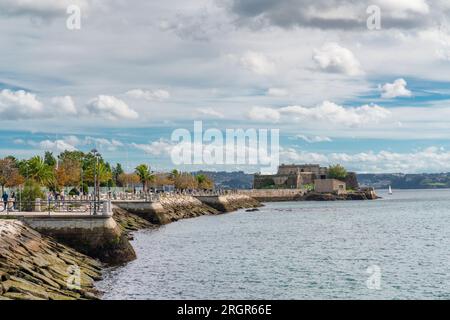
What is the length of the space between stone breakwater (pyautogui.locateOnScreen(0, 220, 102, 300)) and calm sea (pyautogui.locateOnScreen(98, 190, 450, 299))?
67.0 inches

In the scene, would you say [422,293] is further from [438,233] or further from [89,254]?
[438,233]

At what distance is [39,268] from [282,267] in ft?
69.8

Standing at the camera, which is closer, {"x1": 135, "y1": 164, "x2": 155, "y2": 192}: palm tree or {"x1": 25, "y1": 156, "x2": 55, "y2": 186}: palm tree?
{"x1": 25, "y1": 156, "x2": 55, "y2": 186}: palm tree

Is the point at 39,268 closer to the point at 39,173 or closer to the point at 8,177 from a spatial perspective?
the point at 8,177

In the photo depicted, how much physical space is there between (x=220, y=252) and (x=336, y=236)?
24.5 m

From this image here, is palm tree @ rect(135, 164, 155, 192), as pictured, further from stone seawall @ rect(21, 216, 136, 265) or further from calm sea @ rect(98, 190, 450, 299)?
stone seawall @ rect(21, 216, 136, 265)

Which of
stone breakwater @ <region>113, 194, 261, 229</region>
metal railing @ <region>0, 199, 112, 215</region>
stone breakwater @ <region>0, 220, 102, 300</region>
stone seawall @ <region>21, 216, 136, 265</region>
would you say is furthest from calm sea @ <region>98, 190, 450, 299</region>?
stone breakwater @ <region>113, 194, 261, 229</region>

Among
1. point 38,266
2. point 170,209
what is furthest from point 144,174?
point 38,266

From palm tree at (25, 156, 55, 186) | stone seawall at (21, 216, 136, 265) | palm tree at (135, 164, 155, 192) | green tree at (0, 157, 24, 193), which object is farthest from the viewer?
palm tree at (135, 164, 155, 192)

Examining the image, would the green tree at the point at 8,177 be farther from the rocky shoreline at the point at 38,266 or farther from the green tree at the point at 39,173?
Result: the rocky shoreline at the point at 38,266

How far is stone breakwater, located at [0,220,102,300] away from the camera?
96.5ft

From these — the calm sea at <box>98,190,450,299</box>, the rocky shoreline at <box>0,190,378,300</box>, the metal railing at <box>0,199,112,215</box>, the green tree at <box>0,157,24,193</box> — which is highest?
the green tree at <box>0,157,24,193</box>

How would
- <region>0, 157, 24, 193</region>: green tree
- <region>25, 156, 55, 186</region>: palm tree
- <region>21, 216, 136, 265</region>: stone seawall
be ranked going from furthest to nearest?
<region>25, 156, 55, 186</region>: palm tree → <region>0, 157, 24, 193</region>: green tree → <region>21, 216, 136, 265</region>: stone seawall

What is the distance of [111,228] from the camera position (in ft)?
158
